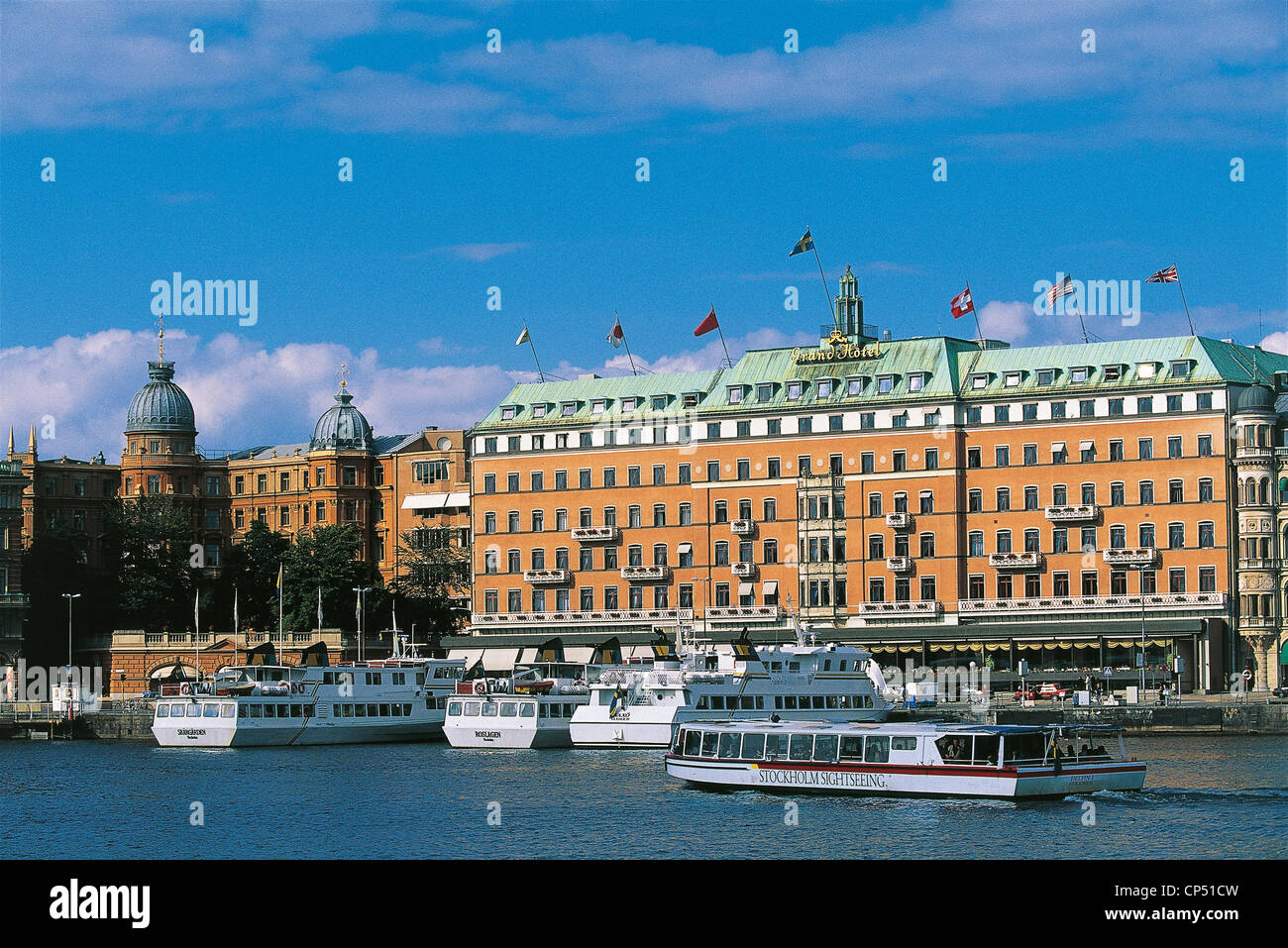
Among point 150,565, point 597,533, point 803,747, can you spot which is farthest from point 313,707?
point 150,565

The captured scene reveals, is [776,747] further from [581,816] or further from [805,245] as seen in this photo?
[805,245]

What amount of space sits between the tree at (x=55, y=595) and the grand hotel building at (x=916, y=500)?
36.7 meters

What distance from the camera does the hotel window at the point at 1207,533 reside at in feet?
430

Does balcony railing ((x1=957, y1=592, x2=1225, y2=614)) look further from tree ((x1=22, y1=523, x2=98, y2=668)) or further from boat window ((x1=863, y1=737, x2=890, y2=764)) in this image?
tree ((x1=22, y1=523, x2=98, y2=668))

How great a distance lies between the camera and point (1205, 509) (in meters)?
131

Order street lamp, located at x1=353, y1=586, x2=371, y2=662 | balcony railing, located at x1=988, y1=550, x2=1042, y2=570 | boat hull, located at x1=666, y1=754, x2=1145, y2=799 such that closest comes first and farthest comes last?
boat hull, located at x1=666, y1=754, x2=1145, y2=799
balcony railing, located at x1=988, y1=550, x2=1042, y2=570
street lamp, located at x1=353, y1=586, x2=371, y2=662

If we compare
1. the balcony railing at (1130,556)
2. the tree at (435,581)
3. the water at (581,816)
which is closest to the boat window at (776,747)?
the water at (581,816)

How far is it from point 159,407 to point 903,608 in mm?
85432

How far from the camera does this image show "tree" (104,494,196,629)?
168 metres

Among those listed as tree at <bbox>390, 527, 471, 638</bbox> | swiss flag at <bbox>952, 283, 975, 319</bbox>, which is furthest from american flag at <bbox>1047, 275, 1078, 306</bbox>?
tree at <bbox>390, 527, 471, 638</bbox>

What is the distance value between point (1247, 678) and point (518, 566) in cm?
6021

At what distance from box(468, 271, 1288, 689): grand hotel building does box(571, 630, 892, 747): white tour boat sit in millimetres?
30111

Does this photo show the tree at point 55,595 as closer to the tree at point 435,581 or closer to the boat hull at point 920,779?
the tree at point 435,581
